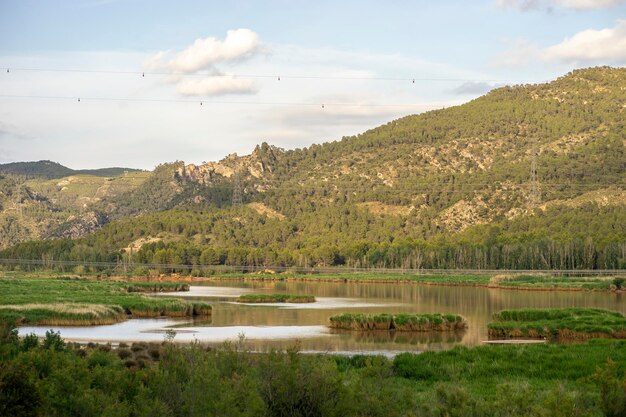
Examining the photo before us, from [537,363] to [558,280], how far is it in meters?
82.0

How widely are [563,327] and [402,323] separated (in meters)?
9.66

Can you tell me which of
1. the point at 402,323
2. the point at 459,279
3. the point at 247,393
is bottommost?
the point at 459,279

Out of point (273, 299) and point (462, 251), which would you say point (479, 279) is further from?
point (273, 299)

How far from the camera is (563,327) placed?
148 ft

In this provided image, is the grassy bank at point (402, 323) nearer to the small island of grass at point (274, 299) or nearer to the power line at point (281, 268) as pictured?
the small island of grass at point (274, 299)

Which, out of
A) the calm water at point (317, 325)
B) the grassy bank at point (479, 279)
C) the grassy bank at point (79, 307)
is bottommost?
the grassy bank at point (479, 279)

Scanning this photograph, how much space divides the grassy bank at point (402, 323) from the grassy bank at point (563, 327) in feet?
11.3

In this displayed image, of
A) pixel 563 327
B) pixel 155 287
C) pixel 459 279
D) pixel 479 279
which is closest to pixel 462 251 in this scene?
pixel 459 279

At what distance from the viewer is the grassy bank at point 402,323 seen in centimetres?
5091

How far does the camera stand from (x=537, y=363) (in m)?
30.6

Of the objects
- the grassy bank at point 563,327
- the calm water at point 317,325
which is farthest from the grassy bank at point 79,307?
the grassy bank at point 563,327

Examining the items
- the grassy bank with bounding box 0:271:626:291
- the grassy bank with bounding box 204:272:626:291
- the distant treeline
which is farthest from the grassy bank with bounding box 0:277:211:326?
the distant treeline

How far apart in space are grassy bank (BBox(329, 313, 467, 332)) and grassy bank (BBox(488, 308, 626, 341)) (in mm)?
3455

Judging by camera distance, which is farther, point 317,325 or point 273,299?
point 273,299
